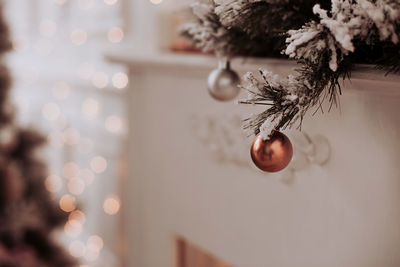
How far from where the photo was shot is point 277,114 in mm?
617

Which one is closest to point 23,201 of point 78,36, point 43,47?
point 78,36

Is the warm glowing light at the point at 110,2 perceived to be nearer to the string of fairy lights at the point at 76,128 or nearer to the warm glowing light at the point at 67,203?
the string of fairy lights at the point at 76,128

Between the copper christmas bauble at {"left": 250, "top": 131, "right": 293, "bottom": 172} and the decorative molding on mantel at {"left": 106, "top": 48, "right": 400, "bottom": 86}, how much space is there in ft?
0.40

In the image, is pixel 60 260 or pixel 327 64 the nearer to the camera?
pixel 327 64

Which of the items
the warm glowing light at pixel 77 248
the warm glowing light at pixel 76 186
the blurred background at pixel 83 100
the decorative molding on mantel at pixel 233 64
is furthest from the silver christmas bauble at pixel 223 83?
the warm glowing light at pixel 77 248

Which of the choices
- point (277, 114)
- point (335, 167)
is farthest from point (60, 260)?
point (277, 114)

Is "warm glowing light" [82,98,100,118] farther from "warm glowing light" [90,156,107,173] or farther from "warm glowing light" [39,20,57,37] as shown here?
"warm glowing light" [39,20,57,37]

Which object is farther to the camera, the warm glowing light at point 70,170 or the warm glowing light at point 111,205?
the warm glowing light at point 70,170

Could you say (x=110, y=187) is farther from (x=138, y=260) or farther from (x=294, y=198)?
(x=294, y=198)

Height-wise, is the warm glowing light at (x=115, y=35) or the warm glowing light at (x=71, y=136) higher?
the warm glowing light at (x=115, y=35)

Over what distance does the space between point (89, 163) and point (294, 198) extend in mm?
1537

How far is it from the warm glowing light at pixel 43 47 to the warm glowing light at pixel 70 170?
→ 66 cm

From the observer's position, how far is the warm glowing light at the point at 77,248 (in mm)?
2336

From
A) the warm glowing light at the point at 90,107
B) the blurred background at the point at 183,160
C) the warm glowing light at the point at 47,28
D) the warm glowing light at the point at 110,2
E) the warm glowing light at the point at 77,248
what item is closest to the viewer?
the blurred background at the point at 183,160
